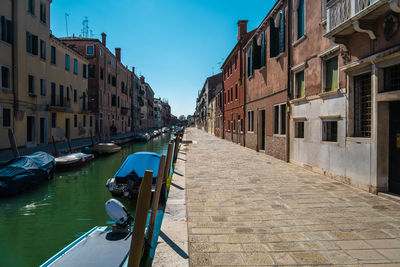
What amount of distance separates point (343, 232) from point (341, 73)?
15.4 feet

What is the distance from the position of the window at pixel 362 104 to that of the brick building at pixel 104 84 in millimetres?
23190

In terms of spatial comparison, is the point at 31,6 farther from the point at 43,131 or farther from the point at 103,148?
the point at 103,148

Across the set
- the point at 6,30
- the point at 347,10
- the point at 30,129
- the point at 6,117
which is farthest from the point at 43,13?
the point at 347,10

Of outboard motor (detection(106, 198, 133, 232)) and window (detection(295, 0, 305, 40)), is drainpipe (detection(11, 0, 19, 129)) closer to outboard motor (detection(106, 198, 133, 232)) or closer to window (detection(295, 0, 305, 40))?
outboard motor (detection(106, 198, 133, 232))

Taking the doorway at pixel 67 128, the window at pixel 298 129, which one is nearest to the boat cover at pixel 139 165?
the window at pixel 298 129

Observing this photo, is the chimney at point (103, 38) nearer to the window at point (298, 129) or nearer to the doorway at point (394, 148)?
the window at point (298, 129)

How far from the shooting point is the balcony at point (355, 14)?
5.11m

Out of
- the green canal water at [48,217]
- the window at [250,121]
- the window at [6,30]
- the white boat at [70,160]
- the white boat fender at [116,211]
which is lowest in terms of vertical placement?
the green canal water at [48,217]

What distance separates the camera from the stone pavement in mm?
3113

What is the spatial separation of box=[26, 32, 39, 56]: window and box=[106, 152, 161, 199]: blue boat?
13.6 meters

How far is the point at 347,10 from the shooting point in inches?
238

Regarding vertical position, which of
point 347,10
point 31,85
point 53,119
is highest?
point 31,85

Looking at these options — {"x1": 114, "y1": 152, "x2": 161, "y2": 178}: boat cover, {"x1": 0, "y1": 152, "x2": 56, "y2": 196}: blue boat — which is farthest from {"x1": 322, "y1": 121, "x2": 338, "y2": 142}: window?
{"x1": 0, "y1": 152, "x2": 56, "y2": 196}: blue boat

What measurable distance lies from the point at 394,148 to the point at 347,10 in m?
3.30
